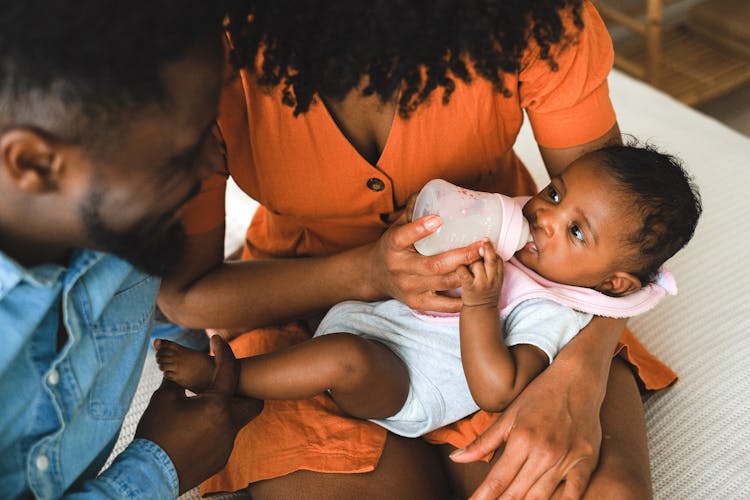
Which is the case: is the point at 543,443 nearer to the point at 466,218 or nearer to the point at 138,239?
the point at 466,218

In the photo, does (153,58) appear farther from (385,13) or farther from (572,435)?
(572,435)

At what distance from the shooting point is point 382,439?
47.8 inches

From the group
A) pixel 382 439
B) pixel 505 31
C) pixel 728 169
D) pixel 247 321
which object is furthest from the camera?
pixel 728 169

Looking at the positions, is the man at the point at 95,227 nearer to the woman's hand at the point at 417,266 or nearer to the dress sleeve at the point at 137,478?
the dress sleeve at the point at 137,478

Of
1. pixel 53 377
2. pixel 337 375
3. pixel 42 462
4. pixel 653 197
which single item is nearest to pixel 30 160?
pixel 53 377

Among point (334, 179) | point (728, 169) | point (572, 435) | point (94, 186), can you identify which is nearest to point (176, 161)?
point (94, 186)

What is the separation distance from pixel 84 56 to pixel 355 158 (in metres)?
0.53

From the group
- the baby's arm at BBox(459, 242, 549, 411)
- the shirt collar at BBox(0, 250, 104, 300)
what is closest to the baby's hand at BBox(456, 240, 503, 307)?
the baby's arm at BBox(459, 242, 549, 411)

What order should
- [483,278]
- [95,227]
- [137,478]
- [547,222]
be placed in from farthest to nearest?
1. [547,222]
2. [483,278]
3. [137,478]
4. [95,227]

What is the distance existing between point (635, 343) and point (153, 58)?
952mm

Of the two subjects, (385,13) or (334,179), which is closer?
(385,13)

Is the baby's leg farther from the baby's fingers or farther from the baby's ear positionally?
the baby's ear

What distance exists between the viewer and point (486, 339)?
111 cm

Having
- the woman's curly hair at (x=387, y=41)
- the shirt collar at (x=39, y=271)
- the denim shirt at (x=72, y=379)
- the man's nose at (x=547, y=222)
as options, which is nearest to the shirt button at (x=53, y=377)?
the denim shirt at (x=72, y=379)
